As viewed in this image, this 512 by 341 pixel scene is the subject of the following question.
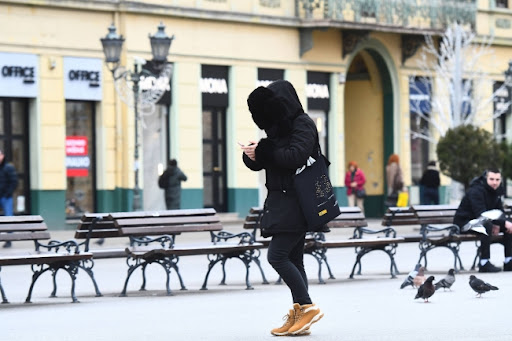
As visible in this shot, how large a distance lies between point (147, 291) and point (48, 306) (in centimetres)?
231

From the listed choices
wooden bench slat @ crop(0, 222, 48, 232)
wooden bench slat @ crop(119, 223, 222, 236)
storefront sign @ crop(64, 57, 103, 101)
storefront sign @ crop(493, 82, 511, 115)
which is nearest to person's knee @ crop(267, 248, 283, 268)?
wooden bench slat @ crop(0, 222, 48, 232)

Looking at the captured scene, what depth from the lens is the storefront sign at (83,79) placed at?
33188 millimetres

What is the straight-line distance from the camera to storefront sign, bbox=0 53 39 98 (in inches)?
1254

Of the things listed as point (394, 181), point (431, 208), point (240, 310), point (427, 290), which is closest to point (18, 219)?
point (240, 310)

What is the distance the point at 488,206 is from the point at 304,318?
843 centimetres

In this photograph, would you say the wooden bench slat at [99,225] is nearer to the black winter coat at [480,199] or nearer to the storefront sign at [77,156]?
the black winter coat at [480,199]

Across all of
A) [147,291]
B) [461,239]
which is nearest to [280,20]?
[461,239]

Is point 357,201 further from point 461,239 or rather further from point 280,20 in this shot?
point 461,239

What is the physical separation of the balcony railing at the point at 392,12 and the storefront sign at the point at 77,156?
25.5ft

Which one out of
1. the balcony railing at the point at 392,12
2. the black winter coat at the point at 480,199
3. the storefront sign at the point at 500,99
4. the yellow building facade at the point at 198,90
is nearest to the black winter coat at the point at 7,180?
the yellow building facade at the point at 198,90

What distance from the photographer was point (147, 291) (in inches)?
680

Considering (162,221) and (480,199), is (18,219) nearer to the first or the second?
(162,221)

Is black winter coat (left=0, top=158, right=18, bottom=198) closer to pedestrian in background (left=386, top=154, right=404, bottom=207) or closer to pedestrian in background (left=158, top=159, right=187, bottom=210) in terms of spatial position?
pedestrian in background (left=158, top=159, right=187, bottom=210)

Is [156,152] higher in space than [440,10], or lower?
lower
